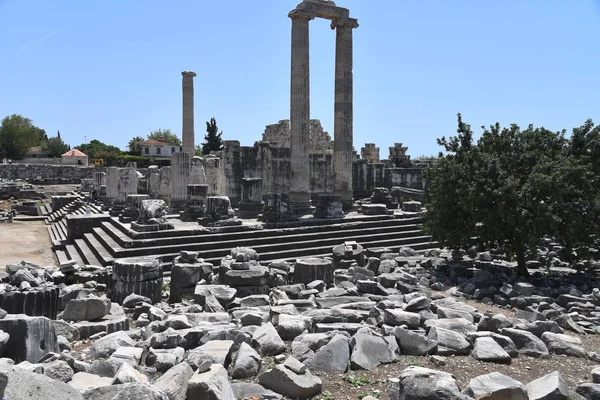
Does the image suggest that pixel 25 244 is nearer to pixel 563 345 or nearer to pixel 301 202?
pixel 301 202

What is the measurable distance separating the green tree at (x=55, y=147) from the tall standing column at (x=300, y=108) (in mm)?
73037

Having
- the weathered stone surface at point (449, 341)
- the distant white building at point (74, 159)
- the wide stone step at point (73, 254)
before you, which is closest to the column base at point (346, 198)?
the wide stone step at point (73, 254)

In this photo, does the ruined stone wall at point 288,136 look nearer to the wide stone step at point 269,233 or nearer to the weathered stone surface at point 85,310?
the wide stone step at point 269,233

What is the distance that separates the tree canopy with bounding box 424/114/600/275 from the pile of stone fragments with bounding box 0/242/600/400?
1.10 metres

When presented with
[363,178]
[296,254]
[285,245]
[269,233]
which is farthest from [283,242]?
[363,178]

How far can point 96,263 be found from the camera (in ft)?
43.4

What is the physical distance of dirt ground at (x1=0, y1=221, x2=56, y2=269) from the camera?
50.6ft

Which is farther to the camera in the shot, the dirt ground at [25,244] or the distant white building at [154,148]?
the distant white building at [154,148]

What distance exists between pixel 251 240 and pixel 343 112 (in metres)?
8.61

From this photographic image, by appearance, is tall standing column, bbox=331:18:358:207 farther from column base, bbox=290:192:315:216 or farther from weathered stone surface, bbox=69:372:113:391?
weathered stone surface, bbox=69:372:113:391

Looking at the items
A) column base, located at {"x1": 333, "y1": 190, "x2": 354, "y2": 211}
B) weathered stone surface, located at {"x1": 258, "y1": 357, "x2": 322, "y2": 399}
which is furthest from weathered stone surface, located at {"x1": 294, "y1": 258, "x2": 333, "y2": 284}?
column base, located at {"x1": 333, "y1": 190, "x2": 354, "y2": 211}

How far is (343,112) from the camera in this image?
68.3 feet

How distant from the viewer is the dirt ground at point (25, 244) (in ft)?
50.6

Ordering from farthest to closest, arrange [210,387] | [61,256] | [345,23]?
[345,23] → [61,256] → [210,387]
